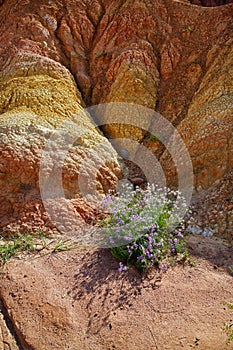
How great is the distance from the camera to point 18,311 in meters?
2.72

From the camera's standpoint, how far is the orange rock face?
Result: 14.4 feet

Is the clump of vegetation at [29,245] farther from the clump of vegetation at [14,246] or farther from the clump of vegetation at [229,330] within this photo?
the clump of vegetation at [229,330]

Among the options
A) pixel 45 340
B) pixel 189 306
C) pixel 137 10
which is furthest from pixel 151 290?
pixel 137 10

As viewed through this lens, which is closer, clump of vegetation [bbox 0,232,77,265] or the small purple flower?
the small purple flower

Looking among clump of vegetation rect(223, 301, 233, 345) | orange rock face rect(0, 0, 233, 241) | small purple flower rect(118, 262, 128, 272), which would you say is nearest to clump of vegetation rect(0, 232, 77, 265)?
orange rock face rect(0, 0, 233, 241)

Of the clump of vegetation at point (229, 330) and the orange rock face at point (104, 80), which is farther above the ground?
the orange rock face at point (104, 80)

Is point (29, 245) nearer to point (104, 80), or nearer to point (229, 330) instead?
point (229, 330)

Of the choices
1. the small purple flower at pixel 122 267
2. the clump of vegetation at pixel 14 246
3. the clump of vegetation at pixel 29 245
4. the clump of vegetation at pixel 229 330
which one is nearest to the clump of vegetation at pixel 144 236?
the small purple flower at pixel 122 267

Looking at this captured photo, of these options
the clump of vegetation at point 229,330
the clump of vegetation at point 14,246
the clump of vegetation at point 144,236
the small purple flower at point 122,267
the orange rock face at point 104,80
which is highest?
the orange rock face at point 104,80

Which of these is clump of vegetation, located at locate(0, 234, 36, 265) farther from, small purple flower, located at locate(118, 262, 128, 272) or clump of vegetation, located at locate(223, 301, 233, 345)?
clump of vegetation, located at locate(223, 301, 233, 345)

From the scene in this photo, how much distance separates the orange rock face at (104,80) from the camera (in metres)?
4.40

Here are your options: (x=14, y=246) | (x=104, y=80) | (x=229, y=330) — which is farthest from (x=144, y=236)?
(x=104, y=80)

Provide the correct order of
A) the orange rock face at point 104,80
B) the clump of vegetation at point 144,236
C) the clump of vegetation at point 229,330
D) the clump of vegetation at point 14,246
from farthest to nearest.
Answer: the orange rock face at point 104,80 < the clump of vegetation at point 14,246 < the clump of vegetation at point 144,236 < the clump of vegetation at point 229,330

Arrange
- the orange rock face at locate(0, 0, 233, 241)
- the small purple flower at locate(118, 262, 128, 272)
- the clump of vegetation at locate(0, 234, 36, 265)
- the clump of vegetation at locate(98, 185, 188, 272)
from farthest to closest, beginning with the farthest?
the orange rock face at locate(0, 0, 233, 241)
the clump of vegetation at locate(0, 234, 36, 265)
the clump of vegetation at locate(98, 185, 188, 272)
the small purple flower at locate(118, 262, 128, 272)
